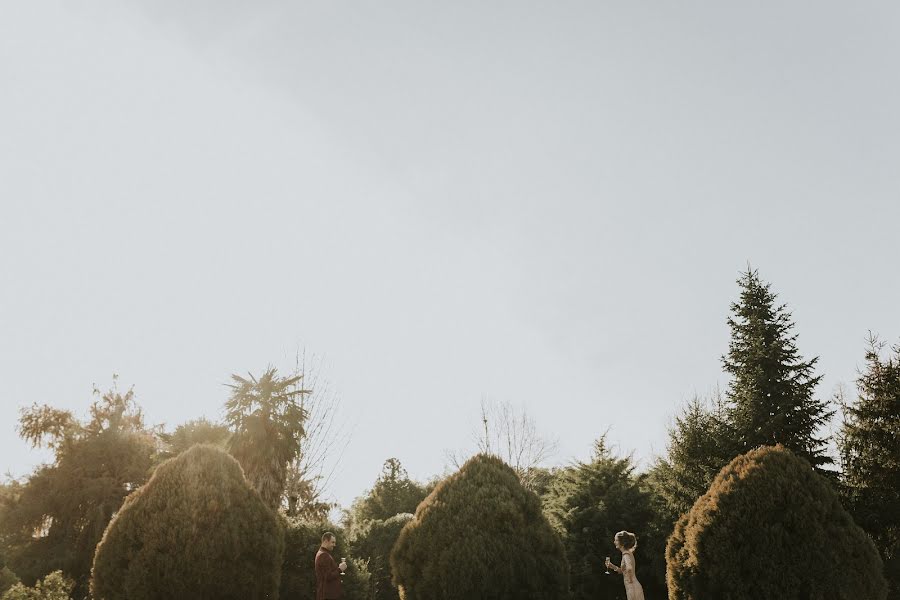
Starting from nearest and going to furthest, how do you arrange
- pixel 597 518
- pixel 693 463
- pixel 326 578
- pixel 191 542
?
pixel 191 542, pixel 326 578, pixel 597 518, pixel 693 463

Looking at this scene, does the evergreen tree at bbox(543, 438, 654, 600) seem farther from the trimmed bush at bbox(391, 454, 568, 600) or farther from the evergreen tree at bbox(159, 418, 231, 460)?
the evergreen tree at bbox(159, 418, 231, 460)

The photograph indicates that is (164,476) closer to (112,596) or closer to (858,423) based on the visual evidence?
(112,596)

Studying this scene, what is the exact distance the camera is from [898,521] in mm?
15984

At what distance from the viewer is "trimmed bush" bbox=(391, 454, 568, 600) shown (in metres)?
10.2

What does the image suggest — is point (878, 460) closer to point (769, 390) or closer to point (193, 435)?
point (769, 390)

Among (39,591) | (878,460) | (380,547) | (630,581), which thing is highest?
(878,460)

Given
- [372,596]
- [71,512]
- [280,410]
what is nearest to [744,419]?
[372,596]

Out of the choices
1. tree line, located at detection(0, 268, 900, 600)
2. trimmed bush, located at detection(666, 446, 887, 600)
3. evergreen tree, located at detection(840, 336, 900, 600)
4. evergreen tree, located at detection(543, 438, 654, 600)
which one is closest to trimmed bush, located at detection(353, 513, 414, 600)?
tree line, located at detection(0, 268, 900, 600)

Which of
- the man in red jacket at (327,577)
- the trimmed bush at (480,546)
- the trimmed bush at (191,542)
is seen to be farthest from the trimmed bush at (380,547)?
the trimmed bush at (191,542)

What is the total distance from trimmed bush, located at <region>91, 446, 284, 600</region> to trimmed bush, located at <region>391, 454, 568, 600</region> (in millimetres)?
2770

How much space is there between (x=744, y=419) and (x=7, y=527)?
26745mm

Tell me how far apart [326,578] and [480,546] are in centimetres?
285

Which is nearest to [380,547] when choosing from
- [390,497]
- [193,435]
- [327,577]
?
[390,497]

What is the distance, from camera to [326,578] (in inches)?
399
